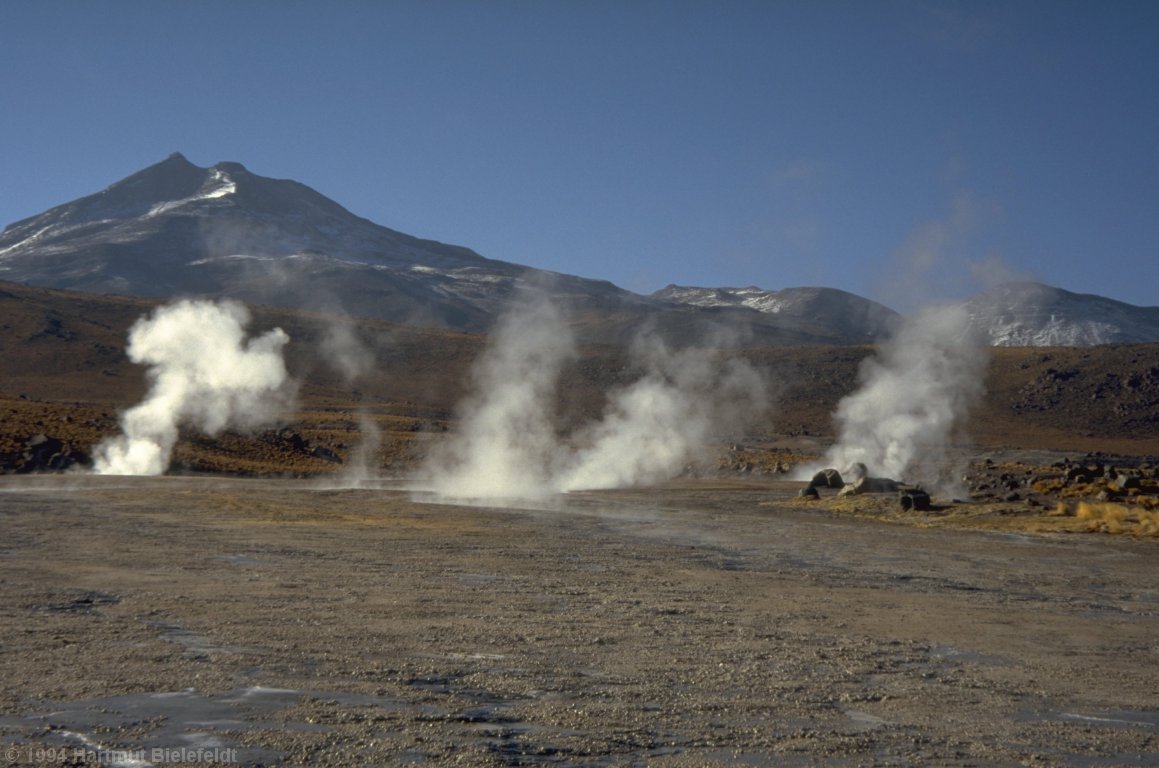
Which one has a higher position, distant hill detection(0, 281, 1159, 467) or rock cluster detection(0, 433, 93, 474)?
distant hill detection(0, 281, 1159, 467)

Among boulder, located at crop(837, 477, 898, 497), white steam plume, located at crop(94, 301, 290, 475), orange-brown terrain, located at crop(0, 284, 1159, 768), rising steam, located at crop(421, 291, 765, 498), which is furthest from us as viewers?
rising steam, located at crop(421, 291, 765, 498)

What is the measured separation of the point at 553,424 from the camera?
98625 millimetres

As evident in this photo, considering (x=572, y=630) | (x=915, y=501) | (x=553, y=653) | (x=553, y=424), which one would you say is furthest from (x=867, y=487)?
(x=553, y=424)

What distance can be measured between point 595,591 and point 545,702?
26.1 ft

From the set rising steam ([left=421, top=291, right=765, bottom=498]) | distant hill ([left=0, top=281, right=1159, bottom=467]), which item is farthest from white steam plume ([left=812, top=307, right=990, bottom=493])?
distant hill ([left=0, top=281, right=1159, bottom=467])

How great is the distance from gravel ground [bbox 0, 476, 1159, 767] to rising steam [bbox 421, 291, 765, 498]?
2524 cm

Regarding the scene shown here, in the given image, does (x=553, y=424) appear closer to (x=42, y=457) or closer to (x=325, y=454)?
(x=325, y=454)

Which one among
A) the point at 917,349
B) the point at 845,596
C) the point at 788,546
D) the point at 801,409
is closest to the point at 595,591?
the point at 845,596

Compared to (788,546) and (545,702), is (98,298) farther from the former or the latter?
(545,702)

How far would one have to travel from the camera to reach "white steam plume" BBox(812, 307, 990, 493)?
211ft

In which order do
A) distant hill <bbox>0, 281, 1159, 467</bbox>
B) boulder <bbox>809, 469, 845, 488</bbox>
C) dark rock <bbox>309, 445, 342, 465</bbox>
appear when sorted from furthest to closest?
distant hill <bbox>0, 281, 1159, 467</bbox>
dark rock <bbox>309, 445, 342, 465</bbox>
boulder <bbox>809, 469, 845, 488</bbox>

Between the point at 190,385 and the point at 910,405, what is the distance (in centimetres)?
4460

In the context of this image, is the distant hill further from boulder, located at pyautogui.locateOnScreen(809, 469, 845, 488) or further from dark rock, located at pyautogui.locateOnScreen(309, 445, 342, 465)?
boulder, located at pyautogui.locateOnScreen(809, 469, 845, 488)

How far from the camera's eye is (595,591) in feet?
60.6
